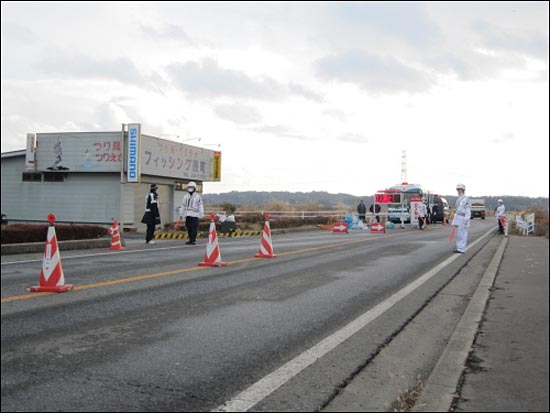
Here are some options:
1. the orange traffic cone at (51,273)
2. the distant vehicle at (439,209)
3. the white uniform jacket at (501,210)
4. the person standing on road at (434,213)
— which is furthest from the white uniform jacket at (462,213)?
the person standing on road at (434,213)

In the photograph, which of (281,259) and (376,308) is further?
(281,259)

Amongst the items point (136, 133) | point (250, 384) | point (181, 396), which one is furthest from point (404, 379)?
point (136, 133)

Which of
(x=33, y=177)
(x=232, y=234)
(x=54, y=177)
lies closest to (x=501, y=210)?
(x=232, y=234)

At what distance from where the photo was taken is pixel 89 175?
29391 millimetres

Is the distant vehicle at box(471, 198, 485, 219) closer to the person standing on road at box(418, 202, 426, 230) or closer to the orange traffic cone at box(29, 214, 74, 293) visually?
the person standing on road at box(418, 202, 426, 230)

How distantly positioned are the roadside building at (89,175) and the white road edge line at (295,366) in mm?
22470

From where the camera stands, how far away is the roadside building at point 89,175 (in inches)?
1105

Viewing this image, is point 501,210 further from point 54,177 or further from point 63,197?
point 54,177

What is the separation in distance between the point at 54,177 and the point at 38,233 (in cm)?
1857

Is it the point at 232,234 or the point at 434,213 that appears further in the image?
the point at 434,213

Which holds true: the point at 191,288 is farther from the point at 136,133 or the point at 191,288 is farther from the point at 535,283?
the point at 136,133

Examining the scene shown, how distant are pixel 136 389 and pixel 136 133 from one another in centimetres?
2459

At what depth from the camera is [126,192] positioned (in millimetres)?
28516

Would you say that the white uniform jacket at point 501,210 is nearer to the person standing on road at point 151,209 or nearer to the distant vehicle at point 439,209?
the person standing on road at point 151,209
